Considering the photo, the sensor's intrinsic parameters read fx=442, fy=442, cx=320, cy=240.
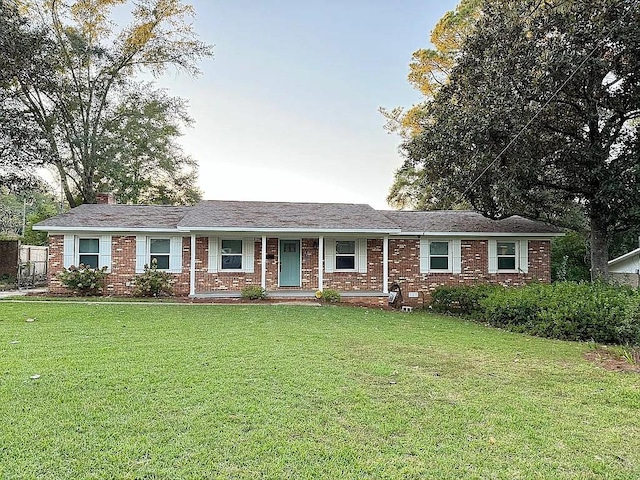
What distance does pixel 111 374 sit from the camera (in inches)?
206

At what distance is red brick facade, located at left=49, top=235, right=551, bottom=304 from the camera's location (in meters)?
15.2

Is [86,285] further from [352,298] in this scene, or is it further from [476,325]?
[476,325]

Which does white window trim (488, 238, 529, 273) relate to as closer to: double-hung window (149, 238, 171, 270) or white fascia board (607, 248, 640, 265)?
white fascia board (607, 248, 640, 265)

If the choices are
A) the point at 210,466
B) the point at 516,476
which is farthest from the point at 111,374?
the point at 516,476

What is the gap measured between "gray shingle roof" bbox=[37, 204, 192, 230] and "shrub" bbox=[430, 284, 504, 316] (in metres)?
9.21

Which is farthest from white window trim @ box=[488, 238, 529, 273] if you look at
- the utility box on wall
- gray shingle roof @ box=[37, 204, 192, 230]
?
the utility box on wall

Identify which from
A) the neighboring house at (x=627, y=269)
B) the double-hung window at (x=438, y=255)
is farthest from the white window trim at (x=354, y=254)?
the neighboring house at (x=627, y=269)

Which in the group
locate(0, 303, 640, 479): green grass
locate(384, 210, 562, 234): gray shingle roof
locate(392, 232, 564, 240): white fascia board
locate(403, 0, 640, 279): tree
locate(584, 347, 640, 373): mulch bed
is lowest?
locate(584, 347, 640, 373): mulch bed

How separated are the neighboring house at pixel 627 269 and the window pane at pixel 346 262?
9.81 metres

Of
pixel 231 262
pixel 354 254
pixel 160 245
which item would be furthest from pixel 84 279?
pixel 354 254

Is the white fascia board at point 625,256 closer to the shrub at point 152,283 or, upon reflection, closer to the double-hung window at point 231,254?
the double-hung window at point 231,254

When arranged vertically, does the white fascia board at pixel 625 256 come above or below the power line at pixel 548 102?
below

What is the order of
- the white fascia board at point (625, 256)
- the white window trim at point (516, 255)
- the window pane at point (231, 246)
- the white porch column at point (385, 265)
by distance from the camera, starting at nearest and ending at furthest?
the white porch column at point (385, 265) < the window pane at point (231, 246) < the white window trim at point (516, 255) < the white fascia board at point (625, 256)

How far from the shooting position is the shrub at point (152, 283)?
48.0 feet
